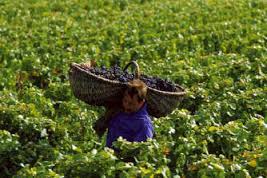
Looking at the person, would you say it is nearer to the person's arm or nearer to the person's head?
the person's head

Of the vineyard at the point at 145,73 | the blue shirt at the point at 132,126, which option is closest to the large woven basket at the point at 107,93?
the blue shirt at the point at 132,126

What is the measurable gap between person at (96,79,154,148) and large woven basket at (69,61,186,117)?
155 mm

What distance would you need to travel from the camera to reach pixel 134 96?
6.00 m

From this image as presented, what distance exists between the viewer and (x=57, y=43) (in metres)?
12.5

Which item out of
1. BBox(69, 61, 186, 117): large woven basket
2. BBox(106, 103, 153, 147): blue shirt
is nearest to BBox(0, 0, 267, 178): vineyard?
BBox(106, 103, 153, 147): blue shirt

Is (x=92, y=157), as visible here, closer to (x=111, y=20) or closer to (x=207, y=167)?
(x=207, y=167)

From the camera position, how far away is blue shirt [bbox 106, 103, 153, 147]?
6.02m

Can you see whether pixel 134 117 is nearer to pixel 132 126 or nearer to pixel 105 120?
pixel 132 126

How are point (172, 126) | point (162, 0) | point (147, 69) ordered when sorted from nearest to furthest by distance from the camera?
1. point (172, 126)
2. point (147, 69)
3. point (162, 0)

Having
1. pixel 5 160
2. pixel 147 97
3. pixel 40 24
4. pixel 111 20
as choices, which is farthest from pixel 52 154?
pixel 111 20

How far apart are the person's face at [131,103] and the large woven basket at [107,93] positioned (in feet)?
0.65

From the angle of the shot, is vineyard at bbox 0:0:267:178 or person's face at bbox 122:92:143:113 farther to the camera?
person's face at bbox 122:92:143:113

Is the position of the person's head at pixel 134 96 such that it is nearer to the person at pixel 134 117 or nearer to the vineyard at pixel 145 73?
the person at pixel 134 117

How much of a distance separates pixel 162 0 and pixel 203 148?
1523cm
